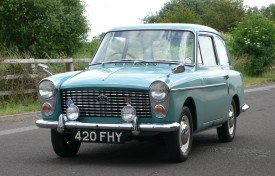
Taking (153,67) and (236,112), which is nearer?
(153,67)

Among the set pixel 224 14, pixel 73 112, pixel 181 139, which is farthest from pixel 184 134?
pixel 224 14

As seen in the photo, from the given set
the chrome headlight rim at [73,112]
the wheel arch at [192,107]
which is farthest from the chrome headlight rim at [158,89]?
the chrome headlight rim at [73,112]

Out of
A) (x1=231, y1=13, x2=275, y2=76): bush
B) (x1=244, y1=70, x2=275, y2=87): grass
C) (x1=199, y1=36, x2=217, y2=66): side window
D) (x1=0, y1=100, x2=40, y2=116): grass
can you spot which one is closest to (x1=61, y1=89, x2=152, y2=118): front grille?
(x1=199, y1=36, x2=217, y2=66): side window

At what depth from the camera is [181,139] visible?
811cm

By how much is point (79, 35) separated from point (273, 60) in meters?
14.3

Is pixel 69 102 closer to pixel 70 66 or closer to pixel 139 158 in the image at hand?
pixel 139 158

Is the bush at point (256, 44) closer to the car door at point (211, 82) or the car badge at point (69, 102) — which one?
the car door at point (211, 82)

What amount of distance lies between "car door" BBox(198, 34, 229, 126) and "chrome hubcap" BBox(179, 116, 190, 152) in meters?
0.62

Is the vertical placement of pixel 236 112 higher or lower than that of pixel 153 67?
lower

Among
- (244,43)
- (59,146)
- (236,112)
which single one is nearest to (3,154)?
(59,146)

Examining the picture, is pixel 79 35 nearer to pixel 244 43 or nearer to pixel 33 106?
pixel 244 43

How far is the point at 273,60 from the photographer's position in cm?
3341

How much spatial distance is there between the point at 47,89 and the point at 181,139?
70.5 inches

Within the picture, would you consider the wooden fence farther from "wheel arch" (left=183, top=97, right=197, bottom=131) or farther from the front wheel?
the front wheel
